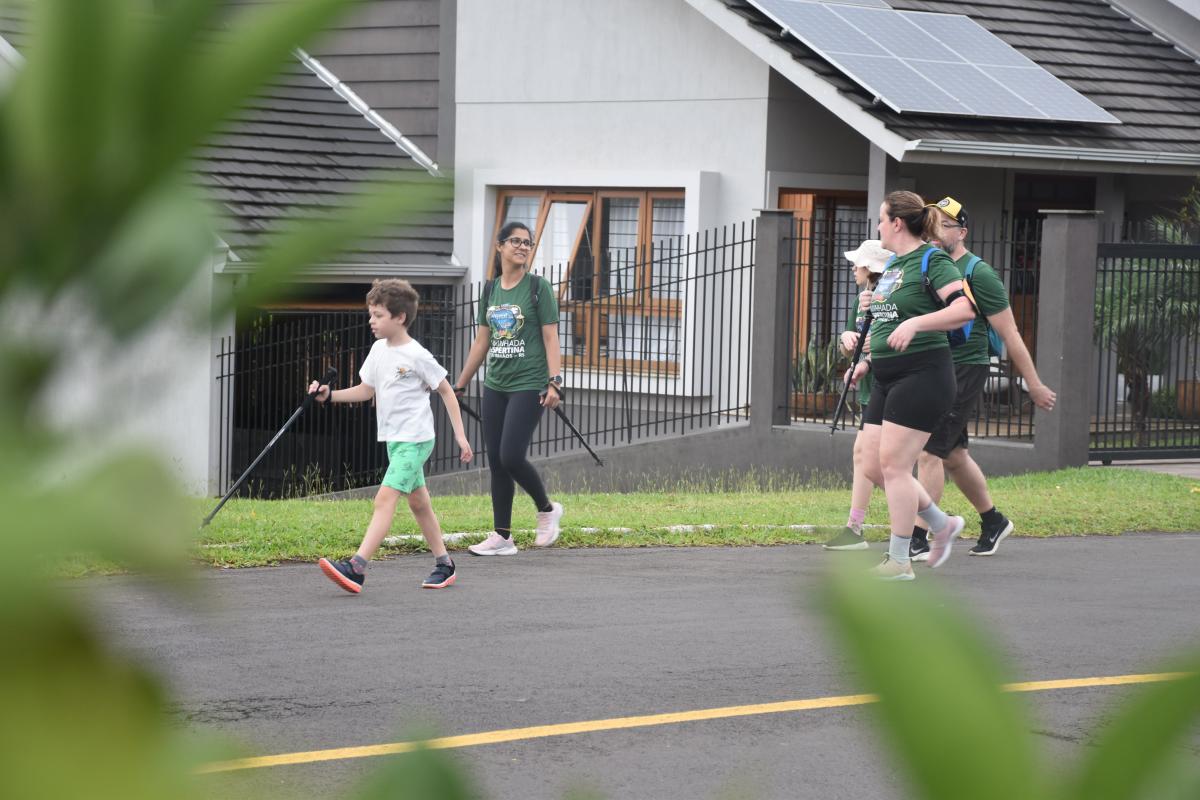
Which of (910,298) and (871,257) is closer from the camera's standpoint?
(910,298)

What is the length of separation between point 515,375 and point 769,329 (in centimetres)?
632

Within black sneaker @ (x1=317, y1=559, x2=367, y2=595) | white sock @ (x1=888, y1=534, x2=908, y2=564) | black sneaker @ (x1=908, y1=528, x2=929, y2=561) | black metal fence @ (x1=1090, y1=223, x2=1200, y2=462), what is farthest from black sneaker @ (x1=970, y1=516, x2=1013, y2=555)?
black metal fence @ (x1=1090, y1=223, x2=1200, y2=462)

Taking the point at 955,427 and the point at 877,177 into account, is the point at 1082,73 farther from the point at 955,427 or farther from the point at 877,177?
the point at 955,427

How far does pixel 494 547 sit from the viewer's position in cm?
1080

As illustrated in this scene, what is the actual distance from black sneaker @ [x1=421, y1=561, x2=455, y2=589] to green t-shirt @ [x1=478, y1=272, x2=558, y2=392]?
179cm

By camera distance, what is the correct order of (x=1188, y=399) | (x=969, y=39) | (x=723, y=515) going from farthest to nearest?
(x=969, y=39) < (x=1188, y=399) < (x=723, y=515)

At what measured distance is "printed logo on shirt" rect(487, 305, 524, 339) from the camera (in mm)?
10945

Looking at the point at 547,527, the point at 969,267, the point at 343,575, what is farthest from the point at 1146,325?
the point at 343,575

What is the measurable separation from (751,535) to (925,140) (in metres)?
5.86

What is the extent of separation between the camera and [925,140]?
1599cm

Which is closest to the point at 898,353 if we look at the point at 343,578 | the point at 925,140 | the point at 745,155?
the point at 343,578

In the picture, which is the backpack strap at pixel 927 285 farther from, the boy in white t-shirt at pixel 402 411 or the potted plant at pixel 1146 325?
the potted plant at pixel 1146 325

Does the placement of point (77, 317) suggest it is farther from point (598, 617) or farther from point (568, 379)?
point (568, 379)

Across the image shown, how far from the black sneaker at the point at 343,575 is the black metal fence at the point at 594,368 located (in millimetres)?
7815
